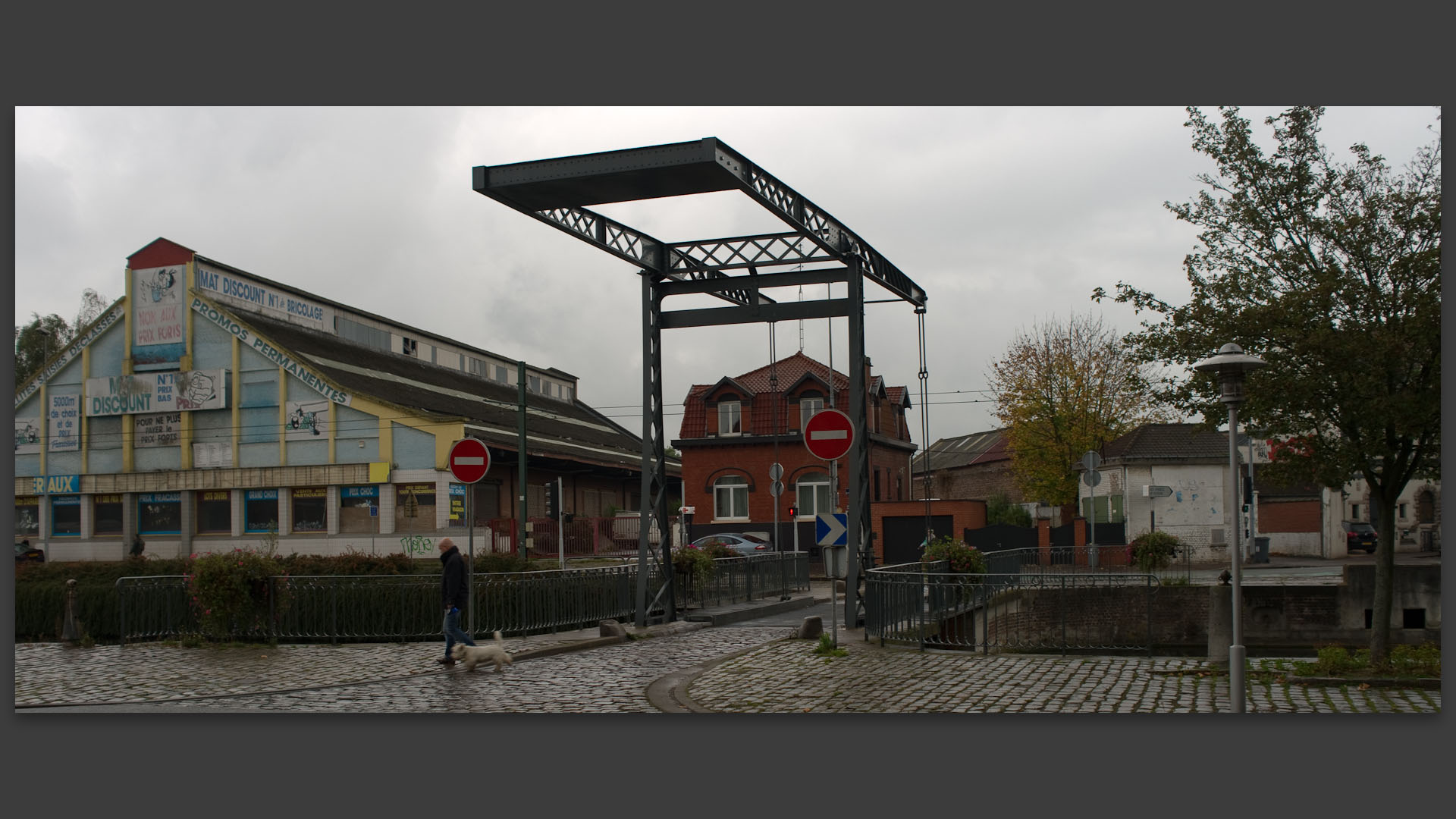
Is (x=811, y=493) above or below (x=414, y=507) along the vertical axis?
above

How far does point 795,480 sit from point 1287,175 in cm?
3800

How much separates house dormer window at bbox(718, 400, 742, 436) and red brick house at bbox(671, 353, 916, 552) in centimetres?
3

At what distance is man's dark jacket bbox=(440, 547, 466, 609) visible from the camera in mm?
14070

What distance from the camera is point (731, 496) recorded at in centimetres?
5122

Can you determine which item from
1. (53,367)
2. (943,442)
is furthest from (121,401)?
(943,442)

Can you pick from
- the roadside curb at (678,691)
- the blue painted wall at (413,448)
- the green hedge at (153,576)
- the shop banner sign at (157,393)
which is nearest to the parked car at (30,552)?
the shop banner sign at (157,393)

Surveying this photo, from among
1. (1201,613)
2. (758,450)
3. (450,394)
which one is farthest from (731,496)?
(1201,613)

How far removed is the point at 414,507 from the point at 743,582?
62.6 feet

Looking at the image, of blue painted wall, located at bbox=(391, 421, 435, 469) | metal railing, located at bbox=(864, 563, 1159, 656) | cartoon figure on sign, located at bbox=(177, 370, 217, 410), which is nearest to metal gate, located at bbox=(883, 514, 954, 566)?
blue painted wall, located at bbox=(391, 421, 435, 469)

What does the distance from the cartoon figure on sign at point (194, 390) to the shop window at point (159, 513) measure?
10.1 feet

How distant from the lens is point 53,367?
32.4 metres

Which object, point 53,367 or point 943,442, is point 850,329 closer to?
point 53,367

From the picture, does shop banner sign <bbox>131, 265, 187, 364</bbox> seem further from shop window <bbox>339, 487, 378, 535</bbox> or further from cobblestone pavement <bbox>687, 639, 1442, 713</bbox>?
cobblestone pavement <bbox>687, 639, 1442, 713</bbox>

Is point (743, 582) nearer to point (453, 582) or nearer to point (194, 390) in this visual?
point (453, 582)
